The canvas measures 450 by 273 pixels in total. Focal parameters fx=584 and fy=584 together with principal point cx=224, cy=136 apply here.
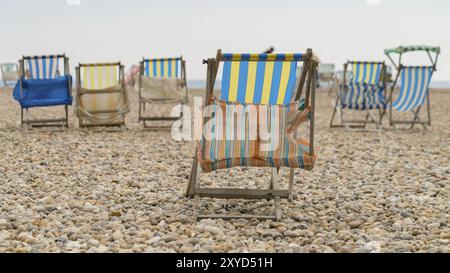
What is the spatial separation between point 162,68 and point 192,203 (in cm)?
459

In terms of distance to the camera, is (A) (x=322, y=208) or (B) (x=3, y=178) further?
(B) (x=3, y=178)

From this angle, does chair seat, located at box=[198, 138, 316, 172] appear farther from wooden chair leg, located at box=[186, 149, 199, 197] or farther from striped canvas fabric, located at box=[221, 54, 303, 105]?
striped canvas fabric, located at box=[221, 54, 303, 105]

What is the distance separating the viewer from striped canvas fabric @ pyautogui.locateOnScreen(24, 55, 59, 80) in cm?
827

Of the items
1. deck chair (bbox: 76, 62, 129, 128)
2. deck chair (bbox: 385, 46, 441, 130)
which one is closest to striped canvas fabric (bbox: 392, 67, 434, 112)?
deck chair (bbox: 385, 46, 441, 130)

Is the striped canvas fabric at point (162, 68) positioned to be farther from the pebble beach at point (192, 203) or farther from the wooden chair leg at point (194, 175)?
the wooden chair leg at point (194, 175)

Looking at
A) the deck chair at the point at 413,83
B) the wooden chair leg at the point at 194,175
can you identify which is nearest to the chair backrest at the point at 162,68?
the deck chair at the point at 413,83

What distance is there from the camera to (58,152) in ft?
19.5

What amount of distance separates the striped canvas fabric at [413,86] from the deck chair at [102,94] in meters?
3.94

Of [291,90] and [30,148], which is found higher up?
[291,90]

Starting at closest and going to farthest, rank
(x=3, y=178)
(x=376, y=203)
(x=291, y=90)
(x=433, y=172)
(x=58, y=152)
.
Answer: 1. (x=291, y=90)
2. (x=376, y=203)
3. (x=3, y=178)
4. (x=433, y=172)
5. (x=58, y=152)
